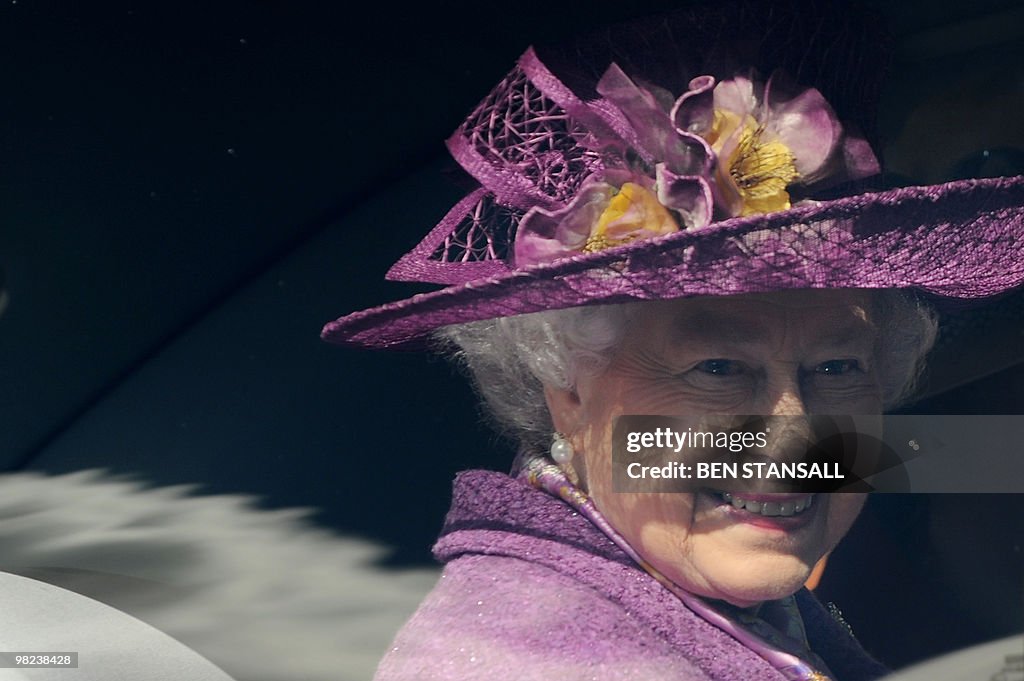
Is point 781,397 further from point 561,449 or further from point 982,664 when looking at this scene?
point 982,664

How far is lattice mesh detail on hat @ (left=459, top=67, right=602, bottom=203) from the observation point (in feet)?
5.40

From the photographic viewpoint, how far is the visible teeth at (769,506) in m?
1.60

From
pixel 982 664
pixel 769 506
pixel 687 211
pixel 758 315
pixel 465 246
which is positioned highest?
pixel 465 246

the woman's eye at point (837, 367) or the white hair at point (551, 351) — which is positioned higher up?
the white hair at point (551, 351)

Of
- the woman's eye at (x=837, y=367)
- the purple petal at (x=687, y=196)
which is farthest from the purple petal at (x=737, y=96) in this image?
the woman's eye at (x=837, y=367)

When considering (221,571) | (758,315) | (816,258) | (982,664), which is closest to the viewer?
(816,258)

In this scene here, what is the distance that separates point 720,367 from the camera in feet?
5.20

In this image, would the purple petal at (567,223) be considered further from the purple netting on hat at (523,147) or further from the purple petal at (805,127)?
the purple petal at (805,127)

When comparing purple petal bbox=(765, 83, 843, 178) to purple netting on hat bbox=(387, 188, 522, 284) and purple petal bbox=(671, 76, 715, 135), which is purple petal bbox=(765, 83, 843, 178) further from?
purple netting on hat bbox=(387, 188, 522, 284)

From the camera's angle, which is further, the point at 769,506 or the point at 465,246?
the point at 465,246

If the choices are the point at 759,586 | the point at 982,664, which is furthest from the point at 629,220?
the point at 982,664

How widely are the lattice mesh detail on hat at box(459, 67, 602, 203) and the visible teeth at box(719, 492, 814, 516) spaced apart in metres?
0.54

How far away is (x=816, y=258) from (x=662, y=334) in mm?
261

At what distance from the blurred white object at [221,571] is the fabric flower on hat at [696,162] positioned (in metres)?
0.67
